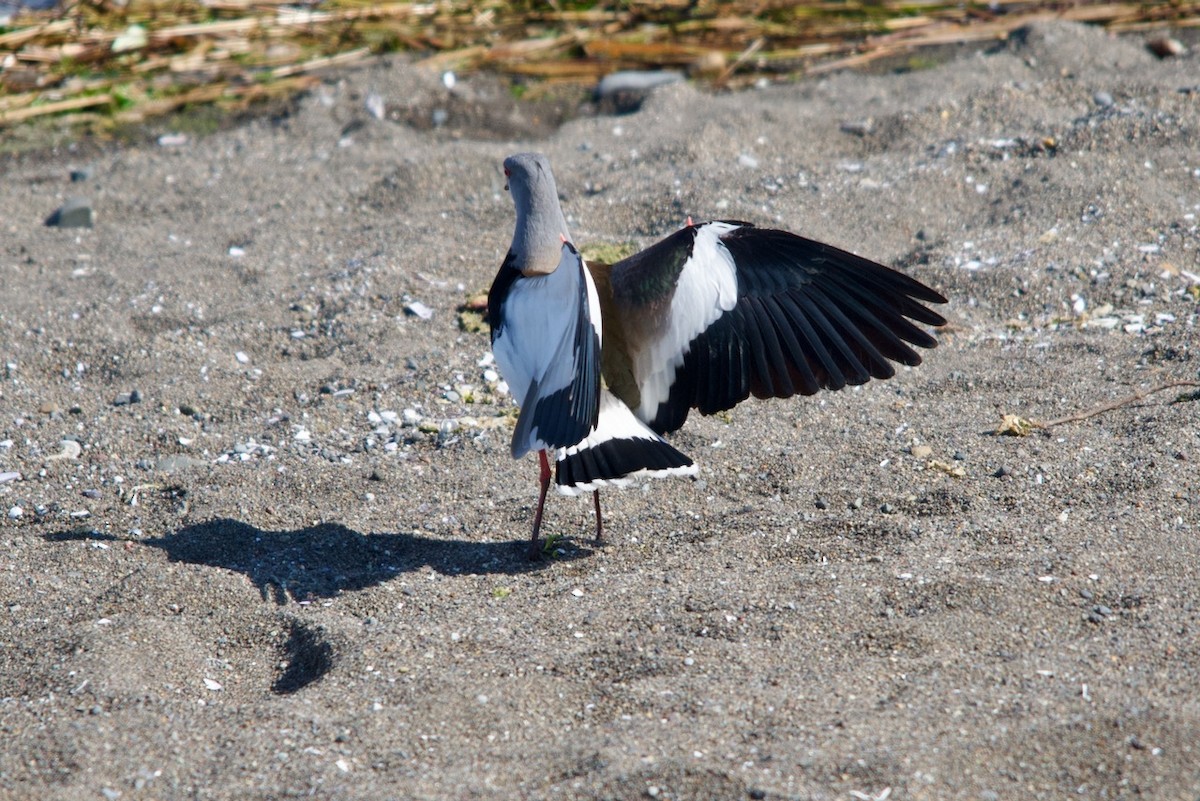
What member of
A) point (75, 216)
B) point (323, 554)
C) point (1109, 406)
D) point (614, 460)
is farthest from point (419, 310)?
point (1109, 406)

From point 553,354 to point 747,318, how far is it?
Answer: 2.23 feet

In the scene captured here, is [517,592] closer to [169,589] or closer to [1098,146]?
[169,589]

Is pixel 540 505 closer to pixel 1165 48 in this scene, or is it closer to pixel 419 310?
pixel 419 310

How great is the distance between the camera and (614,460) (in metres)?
3.84

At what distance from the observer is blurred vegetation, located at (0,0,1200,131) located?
28.2 ft

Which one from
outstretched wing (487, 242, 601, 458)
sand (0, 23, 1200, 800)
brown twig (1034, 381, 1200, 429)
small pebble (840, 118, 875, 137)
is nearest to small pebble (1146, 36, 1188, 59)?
sand (0, 23, 1200, 800)

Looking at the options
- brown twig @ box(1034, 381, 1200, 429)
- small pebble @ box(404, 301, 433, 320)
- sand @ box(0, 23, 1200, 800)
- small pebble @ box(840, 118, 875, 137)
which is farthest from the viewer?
small pebble @ box(840, 118, 875, 137)

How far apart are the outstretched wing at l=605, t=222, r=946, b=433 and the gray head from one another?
0.23m

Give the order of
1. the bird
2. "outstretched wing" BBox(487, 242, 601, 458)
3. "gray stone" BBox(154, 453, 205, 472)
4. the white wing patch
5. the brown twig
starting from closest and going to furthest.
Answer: "outstretched wing" BBox(487, 242, 601, 458)
the bird
the white wing patch
the brown twig
"gray stone" BBox(154, 453, 205, 472)

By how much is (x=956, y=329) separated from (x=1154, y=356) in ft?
2.69

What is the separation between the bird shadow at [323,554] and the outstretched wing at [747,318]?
674 millimetres

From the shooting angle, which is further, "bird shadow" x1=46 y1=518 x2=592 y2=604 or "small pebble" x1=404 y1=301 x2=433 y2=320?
"small pebble" x1=404 y1=301 x2=433 y2=320

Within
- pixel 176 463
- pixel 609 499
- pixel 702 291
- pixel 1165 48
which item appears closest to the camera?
pixel 702 291

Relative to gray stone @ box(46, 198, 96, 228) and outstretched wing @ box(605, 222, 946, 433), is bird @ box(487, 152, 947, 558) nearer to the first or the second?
outstretched wing @ box(605, 222, 946, 433)
